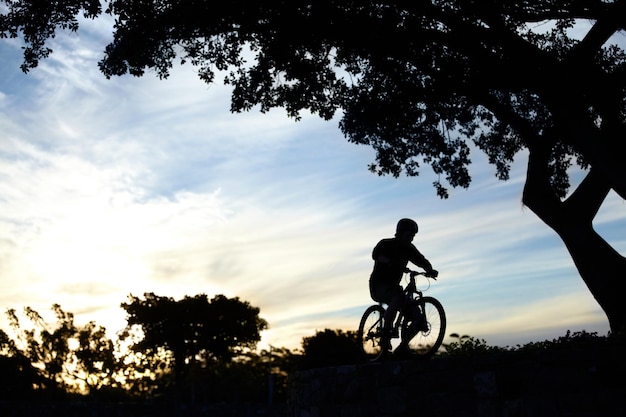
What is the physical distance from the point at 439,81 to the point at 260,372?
30.2 meters

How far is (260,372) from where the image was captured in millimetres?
41156

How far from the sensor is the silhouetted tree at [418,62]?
482 inches

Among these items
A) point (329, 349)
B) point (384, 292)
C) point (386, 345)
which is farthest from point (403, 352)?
point (329, 349)

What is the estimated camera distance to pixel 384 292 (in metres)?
11.2

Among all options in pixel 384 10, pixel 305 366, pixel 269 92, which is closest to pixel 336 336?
pixel 305 366

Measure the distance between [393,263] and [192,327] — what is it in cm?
2951

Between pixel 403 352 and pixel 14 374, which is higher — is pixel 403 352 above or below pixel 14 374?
below

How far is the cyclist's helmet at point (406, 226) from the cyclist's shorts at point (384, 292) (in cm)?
80

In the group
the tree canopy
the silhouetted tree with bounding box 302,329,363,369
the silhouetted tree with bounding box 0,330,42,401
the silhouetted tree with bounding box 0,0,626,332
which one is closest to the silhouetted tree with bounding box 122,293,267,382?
the tree canopy

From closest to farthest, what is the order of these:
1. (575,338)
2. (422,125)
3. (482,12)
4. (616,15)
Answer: (575,338) < (616,15) < (482,12) < (422,125)

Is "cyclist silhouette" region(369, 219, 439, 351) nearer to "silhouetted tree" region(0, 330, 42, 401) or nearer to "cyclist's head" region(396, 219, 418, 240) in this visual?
"cyclist's head" region(396, 219, 418, 240)

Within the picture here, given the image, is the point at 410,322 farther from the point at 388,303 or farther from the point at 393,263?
the point at 393,263

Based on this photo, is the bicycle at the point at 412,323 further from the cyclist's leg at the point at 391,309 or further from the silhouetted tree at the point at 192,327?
the silhouetted tree at the point at 192,327

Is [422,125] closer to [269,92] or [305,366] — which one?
[269,92]
